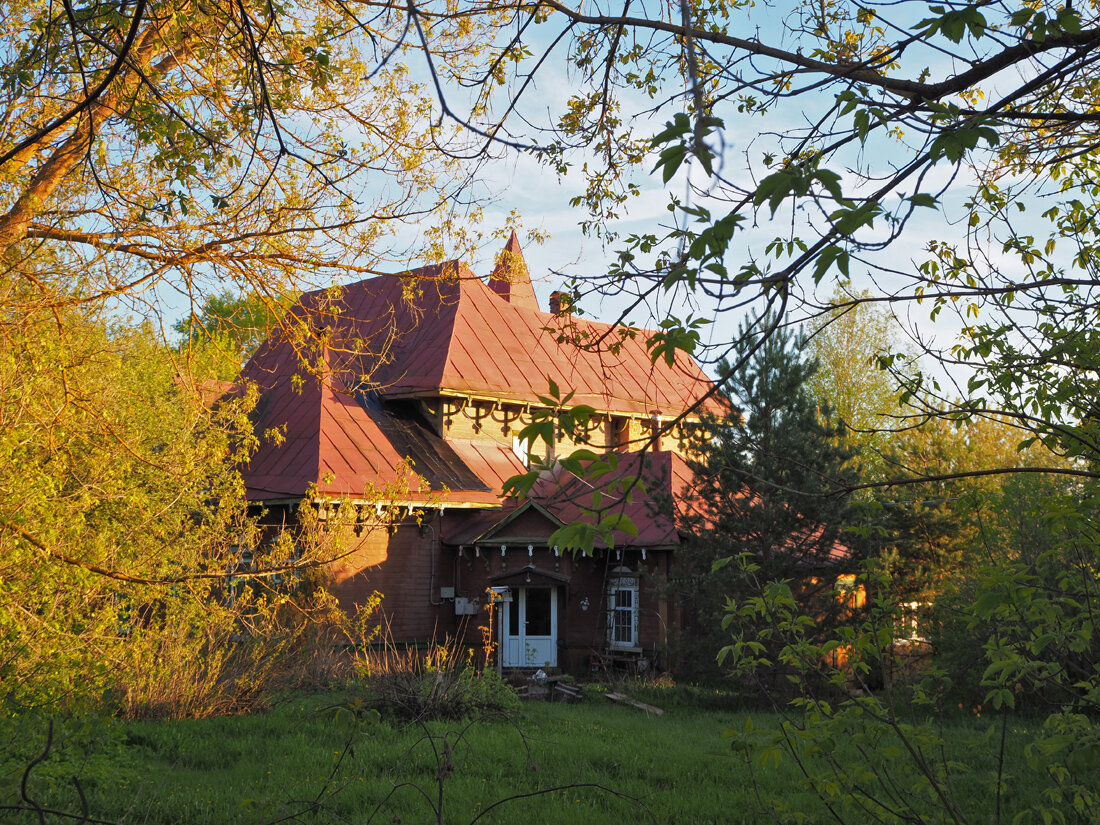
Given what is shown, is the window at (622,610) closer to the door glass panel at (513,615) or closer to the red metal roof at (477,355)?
the door glass panel at (513,615)

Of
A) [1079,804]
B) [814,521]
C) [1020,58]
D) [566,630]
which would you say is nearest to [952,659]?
[814,521]

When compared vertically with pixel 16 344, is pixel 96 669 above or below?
below

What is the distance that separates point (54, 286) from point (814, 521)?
498 inches

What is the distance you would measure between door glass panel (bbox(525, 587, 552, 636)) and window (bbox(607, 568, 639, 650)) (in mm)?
1447

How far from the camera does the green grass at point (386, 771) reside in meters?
7.68

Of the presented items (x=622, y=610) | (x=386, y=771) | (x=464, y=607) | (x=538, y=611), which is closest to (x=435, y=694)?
(x=386, y=771)

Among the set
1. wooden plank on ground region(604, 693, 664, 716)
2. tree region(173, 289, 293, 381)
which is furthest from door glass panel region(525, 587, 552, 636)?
tree region(173, 289, 293, 381)

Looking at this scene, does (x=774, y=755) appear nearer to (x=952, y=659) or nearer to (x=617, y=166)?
(x=617, y=166)

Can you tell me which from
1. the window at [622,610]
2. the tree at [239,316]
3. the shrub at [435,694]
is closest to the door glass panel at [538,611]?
the window at [622,610]

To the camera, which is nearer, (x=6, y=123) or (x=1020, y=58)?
(x=1020, y=58)

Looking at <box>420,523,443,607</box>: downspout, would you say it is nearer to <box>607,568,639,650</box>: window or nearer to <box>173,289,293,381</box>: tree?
<box>607,568,639,650</box>: window

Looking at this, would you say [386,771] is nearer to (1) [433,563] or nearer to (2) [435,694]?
(2) [435,694]

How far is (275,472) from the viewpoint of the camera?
20.0m

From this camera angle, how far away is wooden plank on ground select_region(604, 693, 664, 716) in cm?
1548
